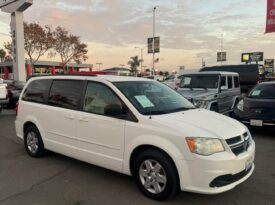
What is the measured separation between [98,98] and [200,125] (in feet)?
5.80

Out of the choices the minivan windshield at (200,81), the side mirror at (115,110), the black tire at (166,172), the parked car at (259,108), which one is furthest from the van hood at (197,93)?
the black tire at (166,172)

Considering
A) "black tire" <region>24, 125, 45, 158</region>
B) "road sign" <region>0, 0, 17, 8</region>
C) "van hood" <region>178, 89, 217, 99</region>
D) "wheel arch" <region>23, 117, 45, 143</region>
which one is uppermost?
"road sign" <region>0, 0, 17, 8</region>

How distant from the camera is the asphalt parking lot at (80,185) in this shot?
424 cm

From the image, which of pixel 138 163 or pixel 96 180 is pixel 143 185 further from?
pixel 96 180

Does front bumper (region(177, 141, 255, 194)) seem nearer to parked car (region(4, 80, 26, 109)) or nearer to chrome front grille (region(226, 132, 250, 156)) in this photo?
chrome front grille (region(226, 132, 250, 156))

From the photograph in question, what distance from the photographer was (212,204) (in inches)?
162

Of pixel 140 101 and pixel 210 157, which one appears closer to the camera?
pixel 210 157

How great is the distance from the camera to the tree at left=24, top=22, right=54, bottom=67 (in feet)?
132

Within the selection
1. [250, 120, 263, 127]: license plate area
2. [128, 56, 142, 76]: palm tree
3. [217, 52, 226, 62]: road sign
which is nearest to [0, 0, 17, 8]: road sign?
[250, 120, 263, 127]: license plate area

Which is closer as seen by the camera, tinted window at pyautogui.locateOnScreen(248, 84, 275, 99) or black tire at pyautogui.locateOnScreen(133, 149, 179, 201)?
black tire at pyautogui.locateOnScreen(133, 149, 179, 201)

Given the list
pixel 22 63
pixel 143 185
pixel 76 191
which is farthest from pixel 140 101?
pixel 22 63

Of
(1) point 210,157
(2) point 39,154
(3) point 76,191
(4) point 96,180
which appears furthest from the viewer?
(2) point 39,154

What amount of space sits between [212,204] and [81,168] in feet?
8.32

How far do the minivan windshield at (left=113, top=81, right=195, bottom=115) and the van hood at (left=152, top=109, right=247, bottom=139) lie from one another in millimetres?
245
